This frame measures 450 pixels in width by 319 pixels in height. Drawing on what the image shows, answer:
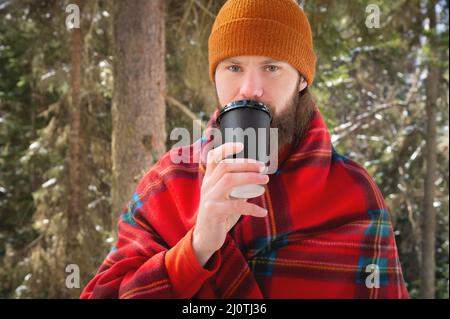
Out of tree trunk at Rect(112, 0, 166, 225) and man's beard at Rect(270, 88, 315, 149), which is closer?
man's beard at Rect(270, 88, 315, 149)

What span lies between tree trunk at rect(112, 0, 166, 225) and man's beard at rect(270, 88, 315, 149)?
250cm

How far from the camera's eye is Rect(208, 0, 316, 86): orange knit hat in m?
1.86

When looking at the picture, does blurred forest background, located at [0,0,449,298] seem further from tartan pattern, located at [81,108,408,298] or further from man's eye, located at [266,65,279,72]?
man's eye, located at [266,65,279,72]

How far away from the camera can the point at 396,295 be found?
77.9 inches

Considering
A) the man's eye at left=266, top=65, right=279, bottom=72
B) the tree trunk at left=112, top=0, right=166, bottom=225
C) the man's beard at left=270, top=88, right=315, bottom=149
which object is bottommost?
the man's beard at left=270, top=88, right=315, bottom=149

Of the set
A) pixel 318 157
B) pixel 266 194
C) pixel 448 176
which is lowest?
pixel 266 194

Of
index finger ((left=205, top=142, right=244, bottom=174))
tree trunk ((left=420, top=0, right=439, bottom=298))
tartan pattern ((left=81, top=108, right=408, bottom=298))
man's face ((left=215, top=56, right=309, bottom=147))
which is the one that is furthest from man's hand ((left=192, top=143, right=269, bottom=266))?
tree trunk ((left=420, top=0, right=439, bottom=298))

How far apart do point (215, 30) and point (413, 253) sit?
13.0m

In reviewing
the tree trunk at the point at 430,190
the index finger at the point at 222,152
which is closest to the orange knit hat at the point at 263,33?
the index finger at the point at 222,152

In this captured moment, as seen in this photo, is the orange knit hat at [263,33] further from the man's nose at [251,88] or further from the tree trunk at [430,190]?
the tree trunk at [430,190]

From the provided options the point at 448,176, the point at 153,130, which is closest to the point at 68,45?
the point at 153,130

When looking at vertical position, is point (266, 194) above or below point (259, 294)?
above

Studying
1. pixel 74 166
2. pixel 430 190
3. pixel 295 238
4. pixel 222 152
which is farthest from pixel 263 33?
pixel 430 190

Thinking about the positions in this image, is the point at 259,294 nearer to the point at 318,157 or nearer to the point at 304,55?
the point at 318,157
